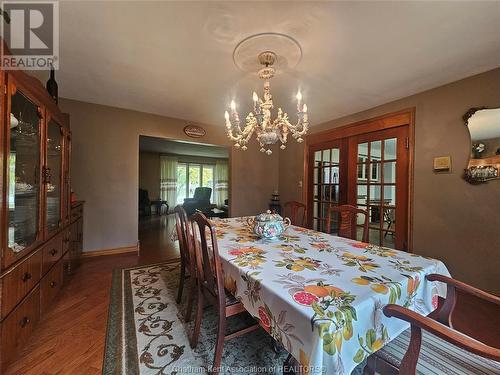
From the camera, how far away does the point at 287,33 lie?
1609 mm

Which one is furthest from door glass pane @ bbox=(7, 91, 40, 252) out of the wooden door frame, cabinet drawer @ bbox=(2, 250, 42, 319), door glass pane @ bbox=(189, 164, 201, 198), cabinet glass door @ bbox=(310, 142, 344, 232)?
door glass pane @ bbox=(189, 164, 201, 198)

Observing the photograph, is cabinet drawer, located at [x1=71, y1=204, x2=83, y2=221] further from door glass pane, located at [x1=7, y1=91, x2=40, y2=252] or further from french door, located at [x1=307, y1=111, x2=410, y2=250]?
french door, located at [x1=307, y1=111, x2=410, y2=250]

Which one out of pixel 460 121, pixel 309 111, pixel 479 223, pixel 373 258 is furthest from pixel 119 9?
pixel 479 223

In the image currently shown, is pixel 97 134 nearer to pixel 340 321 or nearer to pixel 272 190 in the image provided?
Answer: pixel 272 190

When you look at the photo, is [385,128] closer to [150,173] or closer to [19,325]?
[19,325]

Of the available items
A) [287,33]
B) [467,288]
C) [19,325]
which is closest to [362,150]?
[287,33]

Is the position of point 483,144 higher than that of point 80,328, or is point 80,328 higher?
point 483,144

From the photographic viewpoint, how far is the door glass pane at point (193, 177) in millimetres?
8750

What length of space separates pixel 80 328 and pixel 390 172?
3.74 m

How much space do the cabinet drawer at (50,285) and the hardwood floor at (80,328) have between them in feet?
0.45

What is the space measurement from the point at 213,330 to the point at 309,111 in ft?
10.2

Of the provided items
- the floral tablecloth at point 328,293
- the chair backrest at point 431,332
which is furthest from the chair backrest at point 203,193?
the chair backrest at point 431,332

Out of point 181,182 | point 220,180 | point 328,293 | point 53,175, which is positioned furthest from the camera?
point 220,180

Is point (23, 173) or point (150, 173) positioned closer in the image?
point (23, 173)
